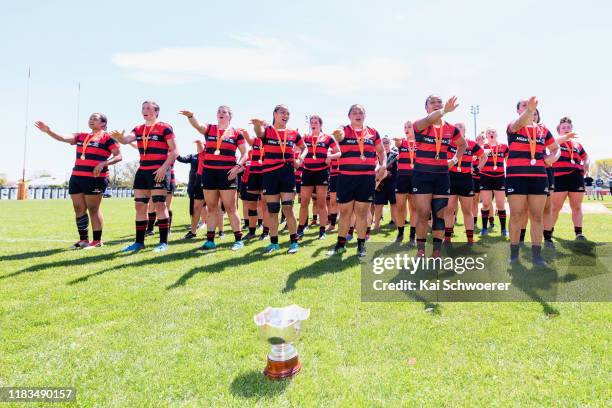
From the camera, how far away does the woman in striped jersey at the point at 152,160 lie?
7016mm

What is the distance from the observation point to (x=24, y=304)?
3.76 m

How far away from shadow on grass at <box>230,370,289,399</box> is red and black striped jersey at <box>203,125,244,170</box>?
518 cm

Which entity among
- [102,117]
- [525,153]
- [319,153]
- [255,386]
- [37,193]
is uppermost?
[102,117]

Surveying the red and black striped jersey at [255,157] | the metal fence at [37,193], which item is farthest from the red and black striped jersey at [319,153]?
the metal fence at [37,193]

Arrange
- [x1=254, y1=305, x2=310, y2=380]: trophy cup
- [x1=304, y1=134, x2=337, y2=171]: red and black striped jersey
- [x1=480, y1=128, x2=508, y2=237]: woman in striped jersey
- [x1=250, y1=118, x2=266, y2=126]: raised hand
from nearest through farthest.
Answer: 1. [x1=254, y1=305, x2=310, y2=380]: trophy cup
2. [x1=250, y1=118, x2=266, y2=126]: raised hand
3. [x1=304, y1=134, x2=337, y2=171]: red and black striped jersey
4. [x1=480, y1=128, x2=508, y2=237]: woman in striped jersey

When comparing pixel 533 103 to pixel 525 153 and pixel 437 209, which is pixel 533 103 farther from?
pixel 437 209

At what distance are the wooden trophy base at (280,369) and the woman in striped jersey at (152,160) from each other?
518 centimetres

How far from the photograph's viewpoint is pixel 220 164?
23.2ft

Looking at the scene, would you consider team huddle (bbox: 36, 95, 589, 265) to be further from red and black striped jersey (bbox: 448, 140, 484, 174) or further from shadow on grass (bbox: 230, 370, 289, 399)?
shadow on grass (bbox: 230, 370, 289, 399)

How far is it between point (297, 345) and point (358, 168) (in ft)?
13.3

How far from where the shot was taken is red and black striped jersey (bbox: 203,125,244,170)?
708cm

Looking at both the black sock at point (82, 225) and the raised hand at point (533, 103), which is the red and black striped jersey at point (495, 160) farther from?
the black sock at point (82, 225)

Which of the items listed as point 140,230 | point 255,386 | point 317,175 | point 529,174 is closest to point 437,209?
point 529,174

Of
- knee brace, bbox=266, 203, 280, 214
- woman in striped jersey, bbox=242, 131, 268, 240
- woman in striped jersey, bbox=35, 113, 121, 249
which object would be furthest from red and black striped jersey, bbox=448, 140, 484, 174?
woman in striped jersey, bbox=35, 113, 121, 249
